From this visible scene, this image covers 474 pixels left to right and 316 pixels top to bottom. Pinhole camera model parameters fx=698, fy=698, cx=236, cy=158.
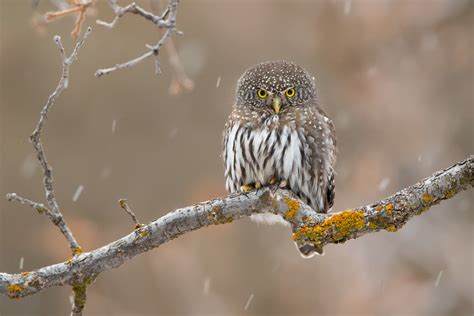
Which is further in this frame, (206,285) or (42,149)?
(206,285)

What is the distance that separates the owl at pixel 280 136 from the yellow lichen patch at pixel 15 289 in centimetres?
172

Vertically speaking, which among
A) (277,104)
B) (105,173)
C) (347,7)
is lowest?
(277,104)

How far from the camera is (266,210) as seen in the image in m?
4.33

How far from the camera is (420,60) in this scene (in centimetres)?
1138

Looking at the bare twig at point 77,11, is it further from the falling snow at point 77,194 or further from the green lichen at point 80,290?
the falling snow at point 77,194

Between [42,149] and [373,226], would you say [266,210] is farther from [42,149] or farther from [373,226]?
[42,149]

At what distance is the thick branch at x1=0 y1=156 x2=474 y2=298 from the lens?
3455 mm

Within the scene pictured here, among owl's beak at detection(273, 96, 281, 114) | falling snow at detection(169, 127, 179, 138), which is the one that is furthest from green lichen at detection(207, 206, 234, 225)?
falling snow at detection(169, 127, 179, 138)

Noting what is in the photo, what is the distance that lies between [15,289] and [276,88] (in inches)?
93.8

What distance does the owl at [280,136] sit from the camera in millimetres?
5051

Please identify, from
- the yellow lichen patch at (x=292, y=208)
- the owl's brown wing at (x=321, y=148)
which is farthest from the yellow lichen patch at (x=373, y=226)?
the owl's brown wing at (x=321, y=148)

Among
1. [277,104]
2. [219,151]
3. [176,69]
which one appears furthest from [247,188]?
[219,151]

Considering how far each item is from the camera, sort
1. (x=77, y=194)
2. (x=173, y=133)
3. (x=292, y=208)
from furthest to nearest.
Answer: (x=173, y=133), (x=77, y=194), (x=292, y=208)

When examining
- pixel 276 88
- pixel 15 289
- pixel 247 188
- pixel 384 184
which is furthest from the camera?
pixel 384 184
